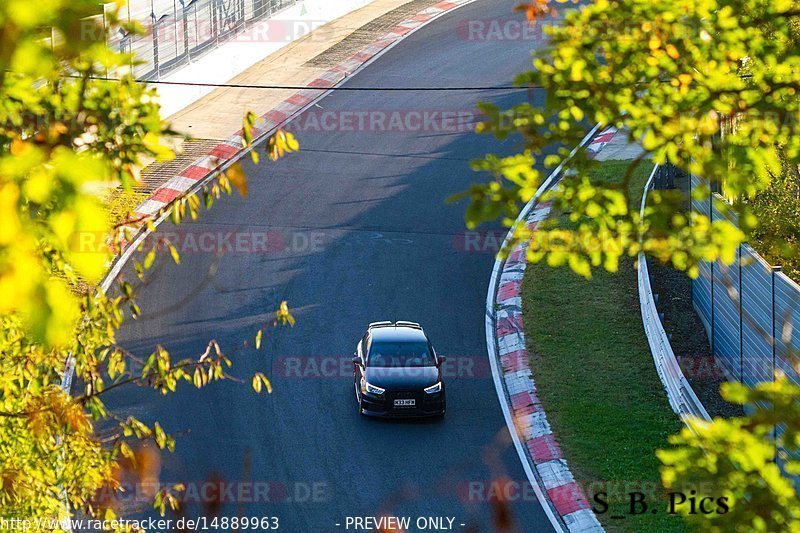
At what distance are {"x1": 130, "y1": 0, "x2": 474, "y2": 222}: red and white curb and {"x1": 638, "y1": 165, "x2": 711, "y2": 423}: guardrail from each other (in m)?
8.96

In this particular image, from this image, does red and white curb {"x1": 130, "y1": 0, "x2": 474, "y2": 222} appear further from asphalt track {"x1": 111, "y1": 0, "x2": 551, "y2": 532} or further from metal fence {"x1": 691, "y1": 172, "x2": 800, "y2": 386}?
metal fence {"x1": 691, "y1": 172, "x2": 800, "y2": 386}

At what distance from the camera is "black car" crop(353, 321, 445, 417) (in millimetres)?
18312

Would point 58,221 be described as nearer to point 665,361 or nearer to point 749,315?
point 749,315

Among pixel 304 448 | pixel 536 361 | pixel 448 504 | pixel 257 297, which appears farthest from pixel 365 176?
pixel 448 504

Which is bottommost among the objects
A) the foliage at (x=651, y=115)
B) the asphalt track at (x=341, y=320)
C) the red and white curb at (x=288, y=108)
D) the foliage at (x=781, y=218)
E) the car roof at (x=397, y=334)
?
the asphalt track at (x=341, y=320)

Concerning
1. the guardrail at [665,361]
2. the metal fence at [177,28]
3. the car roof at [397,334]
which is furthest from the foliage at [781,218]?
the metal fence at [177,28]

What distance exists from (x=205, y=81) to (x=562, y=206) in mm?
25686

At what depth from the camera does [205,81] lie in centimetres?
3133

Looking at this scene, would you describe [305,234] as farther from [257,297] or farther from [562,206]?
[562,206]

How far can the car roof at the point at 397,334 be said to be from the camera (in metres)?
19.4

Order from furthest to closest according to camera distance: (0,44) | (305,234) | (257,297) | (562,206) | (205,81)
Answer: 1. (205,81)
2. (305,234)
3. (257,297)
4. (562,206)
5. (0,44)

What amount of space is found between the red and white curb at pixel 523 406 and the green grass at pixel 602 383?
0.17 meters

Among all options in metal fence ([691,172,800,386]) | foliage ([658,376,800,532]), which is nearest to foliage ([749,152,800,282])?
metal fence ([691,172,800,386])

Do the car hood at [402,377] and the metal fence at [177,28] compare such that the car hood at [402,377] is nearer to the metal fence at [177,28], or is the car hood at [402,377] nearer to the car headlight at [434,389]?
the car headlight at [434,389]
